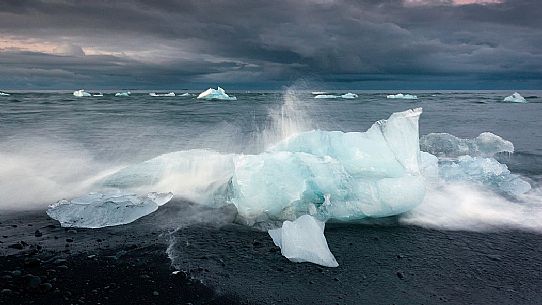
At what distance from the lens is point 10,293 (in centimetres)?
358

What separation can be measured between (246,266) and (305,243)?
0.72m

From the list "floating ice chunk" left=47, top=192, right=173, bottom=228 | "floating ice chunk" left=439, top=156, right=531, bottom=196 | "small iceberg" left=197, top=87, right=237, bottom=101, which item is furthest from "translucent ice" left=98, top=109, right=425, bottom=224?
"small iceberg" left=197, top=87, right=237, bottom=101

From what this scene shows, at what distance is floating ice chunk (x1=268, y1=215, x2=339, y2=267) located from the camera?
14.5 ft

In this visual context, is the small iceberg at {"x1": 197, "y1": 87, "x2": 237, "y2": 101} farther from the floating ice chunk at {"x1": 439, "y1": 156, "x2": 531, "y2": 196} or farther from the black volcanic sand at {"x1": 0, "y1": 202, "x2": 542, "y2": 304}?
the black volcanic sand at {"x1": 0, "y1": 202, "x2": 542, "y2": 304}

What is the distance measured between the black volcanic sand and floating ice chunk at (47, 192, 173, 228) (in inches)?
7.1

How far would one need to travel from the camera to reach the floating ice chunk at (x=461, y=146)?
478 inches

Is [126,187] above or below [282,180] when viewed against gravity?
below

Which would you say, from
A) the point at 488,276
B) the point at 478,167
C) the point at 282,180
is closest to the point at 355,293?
the point at 488,276

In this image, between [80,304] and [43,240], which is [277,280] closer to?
[80,304]

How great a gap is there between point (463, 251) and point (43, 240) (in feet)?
Result: 16.6

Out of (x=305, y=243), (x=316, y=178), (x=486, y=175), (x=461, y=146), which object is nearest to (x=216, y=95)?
(x=461, y=146)

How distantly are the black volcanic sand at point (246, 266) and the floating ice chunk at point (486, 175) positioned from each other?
251 centimetres

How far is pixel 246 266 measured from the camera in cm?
431

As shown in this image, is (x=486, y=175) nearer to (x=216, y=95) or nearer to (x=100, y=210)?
(x=100, y=210)
